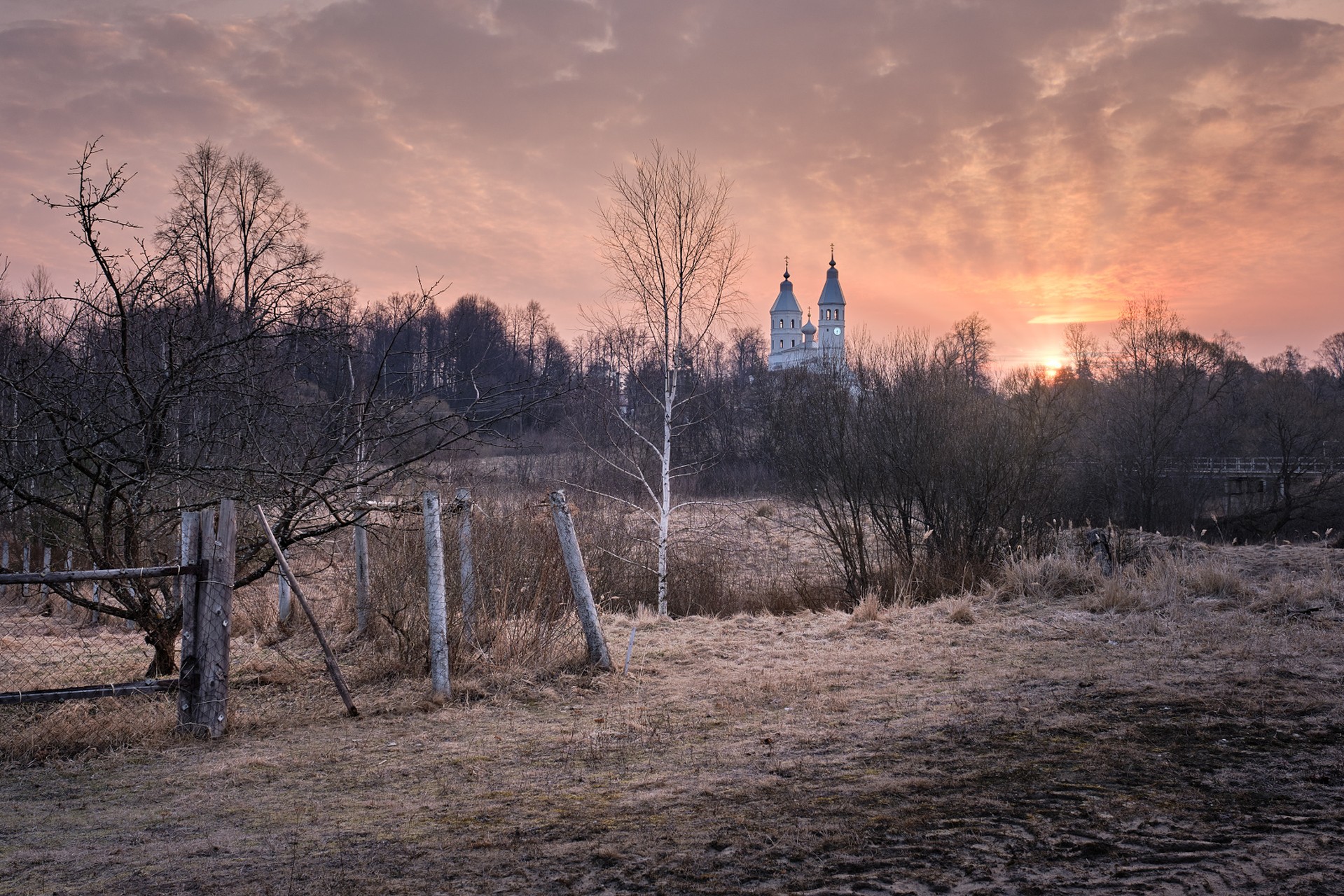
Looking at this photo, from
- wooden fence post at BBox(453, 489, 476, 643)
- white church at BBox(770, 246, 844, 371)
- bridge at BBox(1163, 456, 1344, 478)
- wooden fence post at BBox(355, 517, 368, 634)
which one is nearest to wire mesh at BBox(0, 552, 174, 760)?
wooden fence post at BBox(355, 517, 368, 634)

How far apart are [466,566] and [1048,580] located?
7344 millimetres

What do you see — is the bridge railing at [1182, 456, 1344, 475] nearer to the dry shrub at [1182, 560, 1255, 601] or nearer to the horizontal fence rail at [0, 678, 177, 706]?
the dry shrub at [1182, 560, 1255, 601]

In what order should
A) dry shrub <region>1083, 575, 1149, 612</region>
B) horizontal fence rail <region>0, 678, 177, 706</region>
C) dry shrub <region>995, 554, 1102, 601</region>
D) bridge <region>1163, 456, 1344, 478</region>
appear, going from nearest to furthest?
horizontal fence rail <region>0, 678, 177, 706</region> < dry shrub <region>1083, 575, 1149, 612</region> < dry shrub <region>995, 554, 1102, 601</region> < bridge <region>1163, 456, 1344, 478</region>

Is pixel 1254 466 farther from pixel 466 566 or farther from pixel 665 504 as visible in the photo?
pixel 466 566

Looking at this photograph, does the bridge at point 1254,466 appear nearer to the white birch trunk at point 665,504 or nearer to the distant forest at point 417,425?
the distant forest at point 417,425

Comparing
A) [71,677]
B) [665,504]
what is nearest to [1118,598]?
[665,504]

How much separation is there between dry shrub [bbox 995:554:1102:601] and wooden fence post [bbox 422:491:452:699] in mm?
7129

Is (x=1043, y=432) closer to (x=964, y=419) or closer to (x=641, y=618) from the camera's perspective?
(x=964, y=419)

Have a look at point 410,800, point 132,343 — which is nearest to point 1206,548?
point 410,800

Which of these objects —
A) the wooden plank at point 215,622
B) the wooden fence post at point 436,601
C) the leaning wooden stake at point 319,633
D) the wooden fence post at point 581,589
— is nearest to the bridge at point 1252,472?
the wooden fence post at point 581,589

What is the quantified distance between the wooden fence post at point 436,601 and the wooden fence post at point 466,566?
29.4 inches

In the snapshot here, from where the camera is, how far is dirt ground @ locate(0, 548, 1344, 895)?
3166 mm

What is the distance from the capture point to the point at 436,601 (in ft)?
21.2

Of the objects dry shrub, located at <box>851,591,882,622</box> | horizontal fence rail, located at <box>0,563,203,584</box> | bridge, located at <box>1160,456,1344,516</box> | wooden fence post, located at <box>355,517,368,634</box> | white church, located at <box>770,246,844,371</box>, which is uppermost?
white church, located at <box>770,246,844,371</box>
